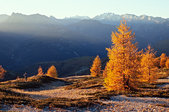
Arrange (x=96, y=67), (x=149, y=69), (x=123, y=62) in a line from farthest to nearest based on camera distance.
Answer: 1. (x=96, y=67)
2. (x=149, y=69)
3. (x=123, y=62)

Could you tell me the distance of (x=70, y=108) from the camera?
518 inches

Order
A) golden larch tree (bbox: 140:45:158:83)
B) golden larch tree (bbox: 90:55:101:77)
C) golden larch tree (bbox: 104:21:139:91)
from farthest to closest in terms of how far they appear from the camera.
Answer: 1. golden larch tree (bbox: 90:55:101:77)
2. golden larch tree (bbox: 140:45:158:83)
3. golden larch tree (bbox: 104:21:139:91)

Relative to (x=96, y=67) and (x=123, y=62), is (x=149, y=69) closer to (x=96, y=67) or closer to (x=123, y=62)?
(x=123, y=62)

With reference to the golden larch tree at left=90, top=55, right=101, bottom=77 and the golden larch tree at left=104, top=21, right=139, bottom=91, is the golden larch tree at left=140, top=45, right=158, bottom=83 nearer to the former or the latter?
the golden larch tree at left=104, top=21, right=139, bottom=91

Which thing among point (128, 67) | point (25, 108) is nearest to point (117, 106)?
point (25, 108)

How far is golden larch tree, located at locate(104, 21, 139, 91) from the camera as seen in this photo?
74.2 feet

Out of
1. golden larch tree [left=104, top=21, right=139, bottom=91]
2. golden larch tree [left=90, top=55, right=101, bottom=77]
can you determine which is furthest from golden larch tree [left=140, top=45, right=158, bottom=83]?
golden larch tree [left=90, top=55, right=101, bottom=77]

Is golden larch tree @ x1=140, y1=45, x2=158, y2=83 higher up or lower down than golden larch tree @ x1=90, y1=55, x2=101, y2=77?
higher up

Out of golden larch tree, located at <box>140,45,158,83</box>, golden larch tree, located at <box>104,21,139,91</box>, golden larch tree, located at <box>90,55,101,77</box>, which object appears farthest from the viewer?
golden larch tree, located at <box>90,55,101,77</box>

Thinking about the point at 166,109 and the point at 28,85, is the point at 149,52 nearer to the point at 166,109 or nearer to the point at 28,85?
the point at 166,109

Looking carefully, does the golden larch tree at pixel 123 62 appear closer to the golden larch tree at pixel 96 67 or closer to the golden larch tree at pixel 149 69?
the golden larch tree at pixel 149 69

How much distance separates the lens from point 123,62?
22.8 metres

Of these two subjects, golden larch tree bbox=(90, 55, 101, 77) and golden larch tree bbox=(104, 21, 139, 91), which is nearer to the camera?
golden larch tree bbox=(104, 21, 139, 91)

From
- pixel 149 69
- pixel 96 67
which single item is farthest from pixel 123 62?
pixel 96 67
